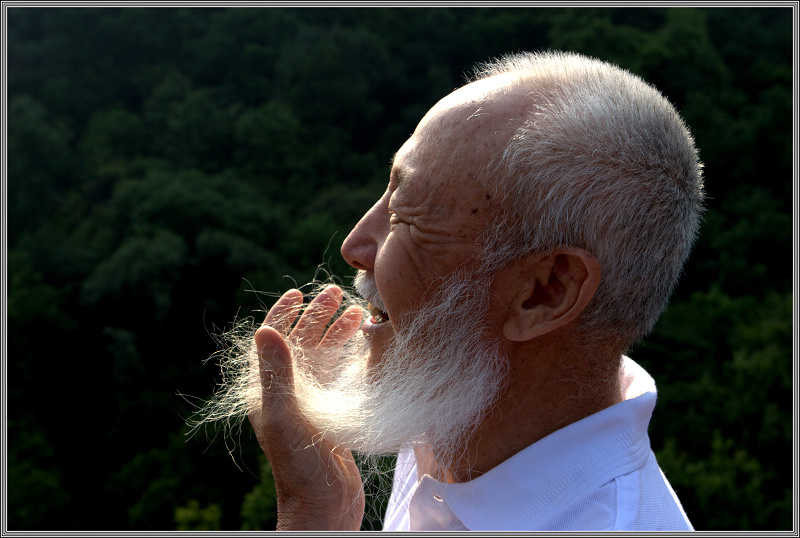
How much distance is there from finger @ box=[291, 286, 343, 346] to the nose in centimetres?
35

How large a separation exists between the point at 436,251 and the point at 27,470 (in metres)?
7.06

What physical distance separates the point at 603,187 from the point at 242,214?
7.65 metres

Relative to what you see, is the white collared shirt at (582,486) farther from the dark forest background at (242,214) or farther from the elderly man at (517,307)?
the dark forest background at (242,214)

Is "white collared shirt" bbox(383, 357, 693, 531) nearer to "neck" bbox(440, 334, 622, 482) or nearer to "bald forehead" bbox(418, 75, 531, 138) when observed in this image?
"neck" bbox(440, 334, 622, 482)

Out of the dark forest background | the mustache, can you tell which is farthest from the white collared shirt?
the dark forest background

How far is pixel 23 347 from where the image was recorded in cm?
689

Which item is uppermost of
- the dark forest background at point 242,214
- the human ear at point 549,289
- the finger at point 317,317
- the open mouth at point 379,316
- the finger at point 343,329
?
the human ear at point 549,289

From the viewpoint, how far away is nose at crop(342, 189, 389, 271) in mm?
1609

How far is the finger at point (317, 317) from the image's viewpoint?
76.6 inches

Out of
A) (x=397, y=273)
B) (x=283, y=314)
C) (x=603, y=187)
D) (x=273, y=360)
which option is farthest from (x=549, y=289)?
(x=283, y=314)

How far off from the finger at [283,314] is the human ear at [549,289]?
75 cm

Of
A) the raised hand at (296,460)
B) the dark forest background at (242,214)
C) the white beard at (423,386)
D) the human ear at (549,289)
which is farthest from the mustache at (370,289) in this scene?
the dark forest background at (242,214)

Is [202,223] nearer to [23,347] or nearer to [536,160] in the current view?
[23,347]

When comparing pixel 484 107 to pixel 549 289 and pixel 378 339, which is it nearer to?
pixel 549 289
